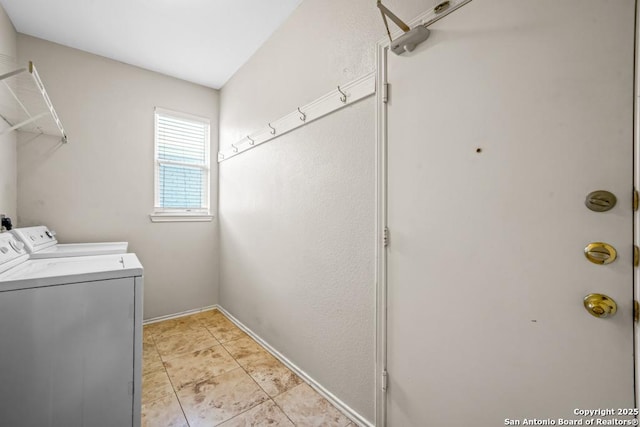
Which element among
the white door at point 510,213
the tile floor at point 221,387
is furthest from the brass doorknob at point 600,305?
the tile floor at point 221,387

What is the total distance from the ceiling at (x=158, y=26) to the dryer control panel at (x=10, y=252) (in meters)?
Answer: 1.86

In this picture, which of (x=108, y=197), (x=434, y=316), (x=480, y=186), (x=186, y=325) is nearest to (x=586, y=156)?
(x=480, y=186)

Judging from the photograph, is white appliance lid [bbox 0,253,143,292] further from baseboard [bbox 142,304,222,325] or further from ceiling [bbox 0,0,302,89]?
ceiling [bbox 0,0,302,89]

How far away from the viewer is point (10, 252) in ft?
4.85

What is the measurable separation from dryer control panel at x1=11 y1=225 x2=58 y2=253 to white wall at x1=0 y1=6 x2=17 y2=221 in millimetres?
252

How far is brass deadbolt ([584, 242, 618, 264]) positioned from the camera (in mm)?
750

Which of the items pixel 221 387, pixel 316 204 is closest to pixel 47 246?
pixel 221 387

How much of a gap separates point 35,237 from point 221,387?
1.83 m

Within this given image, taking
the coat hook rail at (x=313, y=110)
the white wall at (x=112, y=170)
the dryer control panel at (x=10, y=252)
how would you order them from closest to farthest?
1. the dryer control panel at (x=10, y=252)
2. the coat hook rail at (x=313, y=110)
3. the white wall at (x=112, y=170)

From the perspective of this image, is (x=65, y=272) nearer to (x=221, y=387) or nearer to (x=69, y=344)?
(x=69, y=344)

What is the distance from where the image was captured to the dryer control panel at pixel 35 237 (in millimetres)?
1741

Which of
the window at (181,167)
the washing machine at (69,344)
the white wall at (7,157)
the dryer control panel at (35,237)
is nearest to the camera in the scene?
the washing machine at (69,344)

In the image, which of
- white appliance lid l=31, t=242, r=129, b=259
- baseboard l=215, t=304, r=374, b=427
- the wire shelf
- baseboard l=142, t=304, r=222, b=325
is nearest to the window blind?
white appliance lid l=31, t=242, r=129, b=259

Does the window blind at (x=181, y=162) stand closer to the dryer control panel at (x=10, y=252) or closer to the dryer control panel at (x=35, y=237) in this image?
the dryer control panel at (x=35, y=237)
